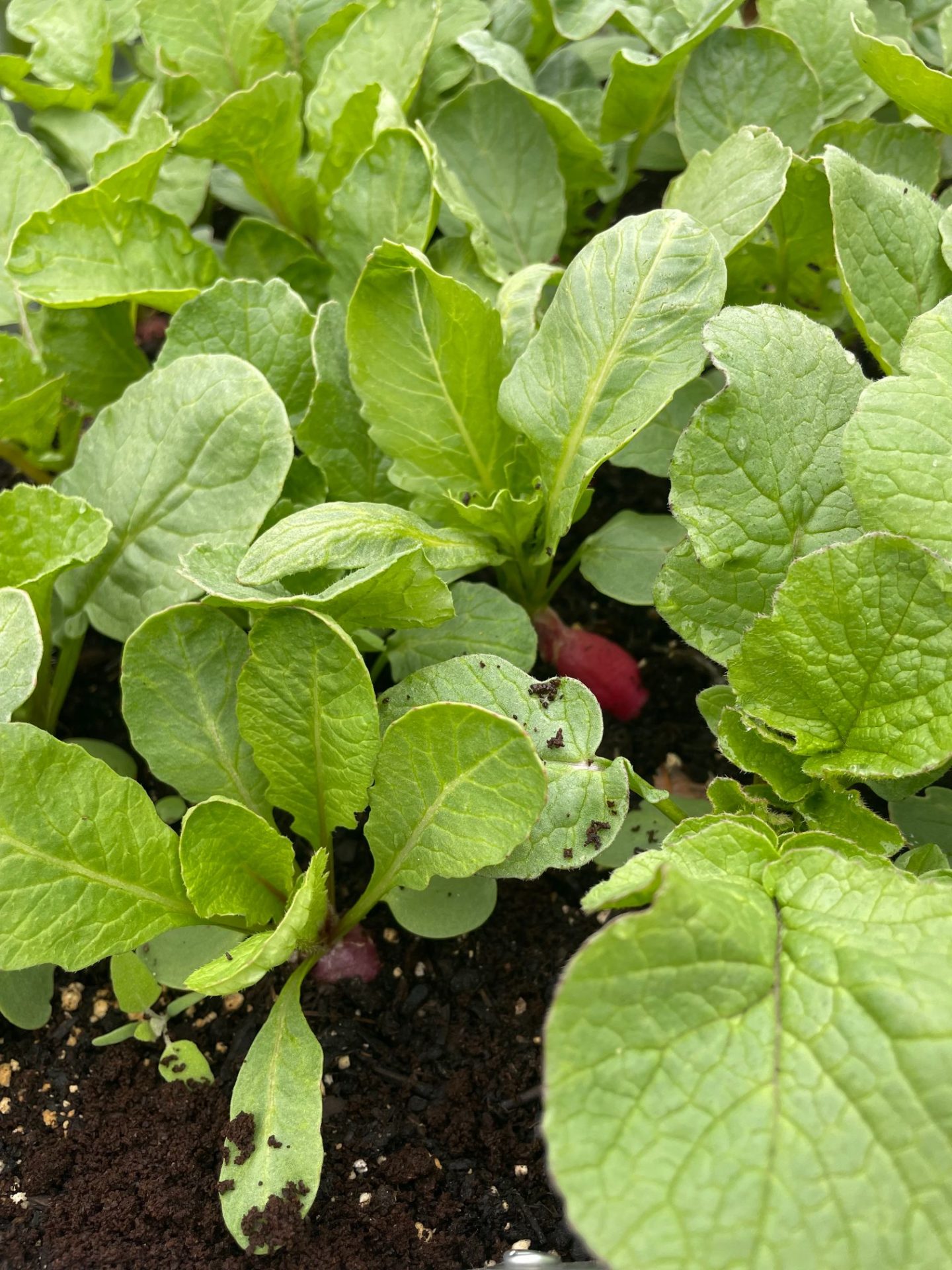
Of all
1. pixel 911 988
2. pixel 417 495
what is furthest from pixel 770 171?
pixel 911 988

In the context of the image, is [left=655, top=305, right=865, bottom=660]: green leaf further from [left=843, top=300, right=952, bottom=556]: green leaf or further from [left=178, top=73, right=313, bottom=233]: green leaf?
[left=178, top=73, right=313, bottom=233]: green leaf

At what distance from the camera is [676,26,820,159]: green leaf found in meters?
1.18

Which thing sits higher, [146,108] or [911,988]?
[146,108]

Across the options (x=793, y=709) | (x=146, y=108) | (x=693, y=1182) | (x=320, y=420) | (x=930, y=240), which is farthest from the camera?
(x=146, y=108)

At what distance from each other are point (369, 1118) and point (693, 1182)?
16.8 inches

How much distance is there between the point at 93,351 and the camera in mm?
1270

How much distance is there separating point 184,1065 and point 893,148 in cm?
118

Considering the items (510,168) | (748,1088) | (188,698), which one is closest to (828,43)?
(510,168)

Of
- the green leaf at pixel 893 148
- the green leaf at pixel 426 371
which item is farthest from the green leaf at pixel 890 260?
the green leaf at pixel 426 371

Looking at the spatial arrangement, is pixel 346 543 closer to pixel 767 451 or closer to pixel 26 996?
pixel 767 451

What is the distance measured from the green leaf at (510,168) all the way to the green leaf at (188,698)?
0.62 metres

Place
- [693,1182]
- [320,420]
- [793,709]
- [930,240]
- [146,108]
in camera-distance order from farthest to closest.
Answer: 1. [146,108]
2. [320,420]
3. [930,240]
4. [793,709]
5. [693,1182]

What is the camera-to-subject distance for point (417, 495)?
1.11 metres

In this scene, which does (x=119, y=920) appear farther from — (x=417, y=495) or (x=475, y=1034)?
(x=417, y=495)
